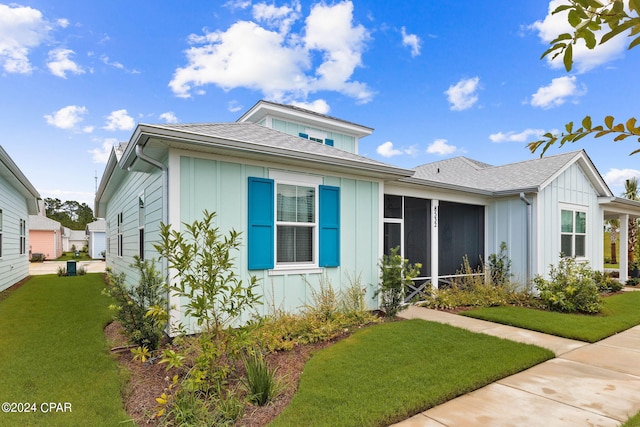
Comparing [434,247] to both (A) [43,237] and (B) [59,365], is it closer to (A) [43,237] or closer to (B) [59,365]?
(B) [59,365]

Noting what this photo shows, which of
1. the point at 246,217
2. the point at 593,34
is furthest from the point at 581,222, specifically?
the point at 593,34

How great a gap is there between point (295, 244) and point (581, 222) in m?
9.70

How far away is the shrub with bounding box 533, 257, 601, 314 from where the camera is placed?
7562mm

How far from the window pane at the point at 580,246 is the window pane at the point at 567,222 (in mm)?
677

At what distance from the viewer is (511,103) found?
1162 centimetres

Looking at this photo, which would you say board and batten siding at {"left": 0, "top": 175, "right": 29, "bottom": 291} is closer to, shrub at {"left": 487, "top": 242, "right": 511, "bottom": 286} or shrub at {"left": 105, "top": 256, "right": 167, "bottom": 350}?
shrub at {"left": 105, "top": 256, "right": 167, "bottom": 350}

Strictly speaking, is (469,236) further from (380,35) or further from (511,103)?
(380,35)

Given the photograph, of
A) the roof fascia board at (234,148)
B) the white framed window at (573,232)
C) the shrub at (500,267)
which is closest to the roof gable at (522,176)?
the white framed window at (573,232)

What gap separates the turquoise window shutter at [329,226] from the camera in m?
6.43

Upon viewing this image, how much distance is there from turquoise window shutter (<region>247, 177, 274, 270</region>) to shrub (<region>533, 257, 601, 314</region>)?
6.46 m

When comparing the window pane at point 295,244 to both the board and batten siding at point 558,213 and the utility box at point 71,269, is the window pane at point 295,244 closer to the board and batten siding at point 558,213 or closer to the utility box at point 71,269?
the board and batten siding at point 558,213

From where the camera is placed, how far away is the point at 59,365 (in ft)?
14.2

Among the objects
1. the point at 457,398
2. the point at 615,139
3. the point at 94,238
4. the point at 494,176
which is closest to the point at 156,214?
the point at 457,398

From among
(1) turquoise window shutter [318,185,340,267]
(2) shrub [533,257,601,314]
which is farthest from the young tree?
(2) shrub [533,257,601,314]
